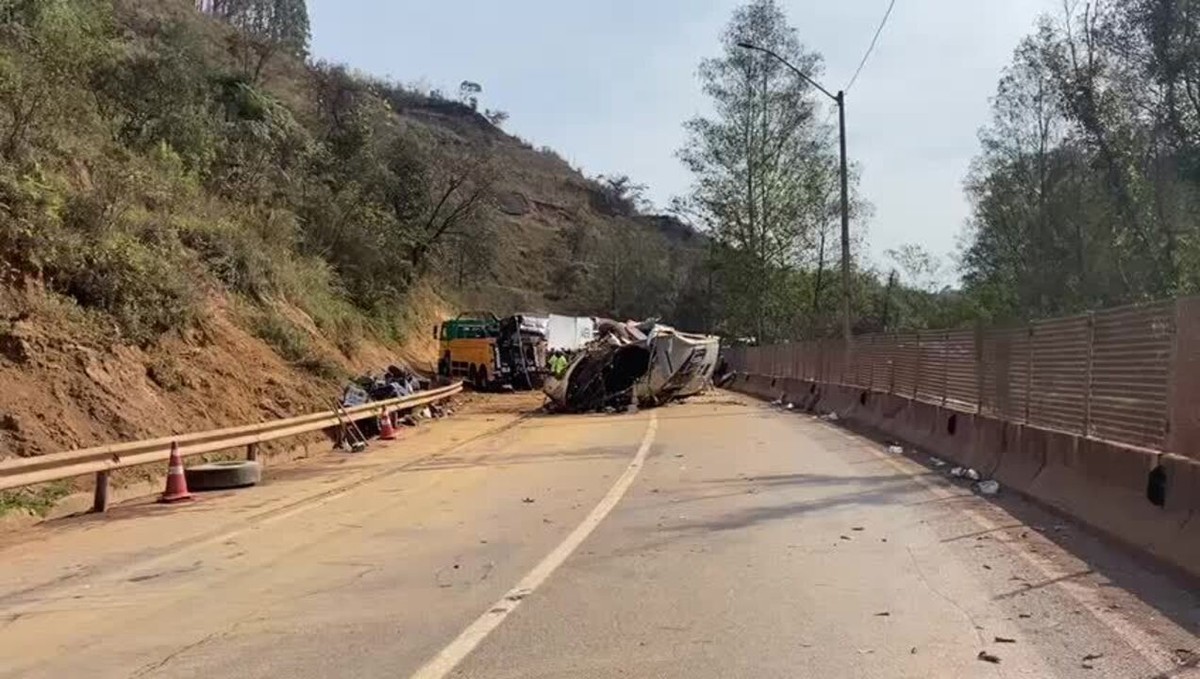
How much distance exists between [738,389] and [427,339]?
13622mm

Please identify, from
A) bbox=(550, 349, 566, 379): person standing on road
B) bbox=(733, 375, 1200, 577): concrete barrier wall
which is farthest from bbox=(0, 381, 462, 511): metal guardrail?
bbox=(550, 349, 566, 379): person standing on road

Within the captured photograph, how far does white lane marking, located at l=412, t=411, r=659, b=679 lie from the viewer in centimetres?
603

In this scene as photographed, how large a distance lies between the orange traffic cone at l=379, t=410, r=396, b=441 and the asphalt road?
28.4ft

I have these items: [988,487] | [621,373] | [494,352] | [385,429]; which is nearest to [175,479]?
[385,429]

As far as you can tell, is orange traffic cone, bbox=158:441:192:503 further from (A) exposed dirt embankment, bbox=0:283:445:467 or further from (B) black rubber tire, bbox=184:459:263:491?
(A) exposed dirt embankment, bbox=0:283:445:467

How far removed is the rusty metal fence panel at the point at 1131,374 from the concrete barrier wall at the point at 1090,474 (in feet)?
0.62

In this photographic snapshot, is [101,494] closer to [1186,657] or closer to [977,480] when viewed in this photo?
[977,480]

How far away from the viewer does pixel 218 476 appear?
14.9m

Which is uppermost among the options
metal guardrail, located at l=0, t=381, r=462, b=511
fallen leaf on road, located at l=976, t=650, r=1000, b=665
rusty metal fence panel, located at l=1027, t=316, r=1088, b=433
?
rusty metal fence panel, located at l=1027, t=316, r=1088, b=433

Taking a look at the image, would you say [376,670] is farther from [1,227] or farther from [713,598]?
[1,227]

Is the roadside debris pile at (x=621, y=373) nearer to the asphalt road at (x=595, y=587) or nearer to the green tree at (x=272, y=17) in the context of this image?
the asphalt road at (x=595, y=587)

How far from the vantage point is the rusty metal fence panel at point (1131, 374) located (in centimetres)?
952

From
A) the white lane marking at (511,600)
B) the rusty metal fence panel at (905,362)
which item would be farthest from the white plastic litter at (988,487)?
the rusty metal fence panel at (905,362)

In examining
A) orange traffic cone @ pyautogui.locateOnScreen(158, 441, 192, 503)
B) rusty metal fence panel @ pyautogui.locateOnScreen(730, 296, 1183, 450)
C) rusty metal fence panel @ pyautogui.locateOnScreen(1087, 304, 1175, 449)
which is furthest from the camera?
orange traffic cone @ pyautogui.locateOnScreen(158, 441, 192, 503)
